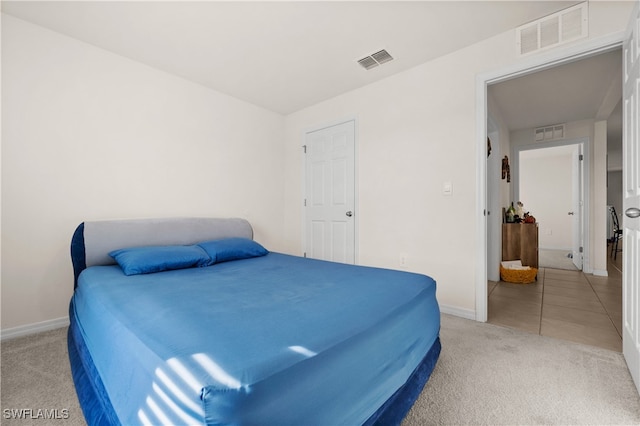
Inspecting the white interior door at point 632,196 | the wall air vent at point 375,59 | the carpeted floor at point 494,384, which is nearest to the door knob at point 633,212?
the white interior door at point 632,196

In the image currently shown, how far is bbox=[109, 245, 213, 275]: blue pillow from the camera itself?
200 centimetres

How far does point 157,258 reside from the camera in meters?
2.12

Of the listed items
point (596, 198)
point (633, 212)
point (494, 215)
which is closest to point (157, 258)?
point (633, 212)

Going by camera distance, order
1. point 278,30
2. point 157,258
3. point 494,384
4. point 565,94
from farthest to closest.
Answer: point 565,94, point 278,30, point 157,258, point 494,384

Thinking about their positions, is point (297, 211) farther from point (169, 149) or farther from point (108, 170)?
point (108, 170)

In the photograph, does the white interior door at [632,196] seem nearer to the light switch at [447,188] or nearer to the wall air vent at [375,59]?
the light switch at [447,188]

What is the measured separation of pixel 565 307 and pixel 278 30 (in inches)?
148

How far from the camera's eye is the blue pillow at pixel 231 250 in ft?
8.09

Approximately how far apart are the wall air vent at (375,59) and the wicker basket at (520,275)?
10.5ft

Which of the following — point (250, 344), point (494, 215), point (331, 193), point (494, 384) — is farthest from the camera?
point (494, 215)

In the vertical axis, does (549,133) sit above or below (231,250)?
above

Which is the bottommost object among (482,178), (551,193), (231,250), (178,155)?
(231,250)

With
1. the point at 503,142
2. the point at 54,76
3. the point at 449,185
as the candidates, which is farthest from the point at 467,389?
the point at 503,142

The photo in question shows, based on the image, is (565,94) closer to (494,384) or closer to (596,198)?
(596,198)
